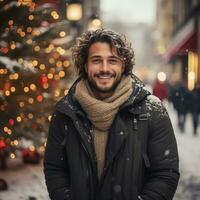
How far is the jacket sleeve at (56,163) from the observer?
324 centimetres

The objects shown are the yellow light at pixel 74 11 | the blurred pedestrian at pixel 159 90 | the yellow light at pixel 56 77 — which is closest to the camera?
the yellow light at pixel 56 77

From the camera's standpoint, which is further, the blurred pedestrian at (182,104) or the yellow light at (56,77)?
the blurred pedestrian at (182,104)

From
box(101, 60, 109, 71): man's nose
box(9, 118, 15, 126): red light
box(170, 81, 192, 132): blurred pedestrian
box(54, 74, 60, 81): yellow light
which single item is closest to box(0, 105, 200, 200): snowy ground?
A: box(9, 118, 15, 126): red light

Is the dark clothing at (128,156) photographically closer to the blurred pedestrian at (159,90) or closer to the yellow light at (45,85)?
the yellow light at (45,85)

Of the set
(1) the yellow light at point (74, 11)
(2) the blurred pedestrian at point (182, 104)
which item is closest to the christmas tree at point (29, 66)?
(2) the blurred pedestrian at point (182, 104)

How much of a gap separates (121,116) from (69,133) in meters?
0.35

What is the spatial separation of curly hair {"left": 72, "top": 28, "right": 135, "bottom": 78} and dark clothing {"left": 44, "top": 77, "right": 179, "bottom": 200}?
0.24m

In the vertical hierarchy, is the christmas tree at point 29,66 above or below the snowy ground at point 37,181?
above

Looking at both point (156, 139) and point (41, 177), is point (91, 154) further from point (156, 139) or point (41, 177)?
point (41, 177)

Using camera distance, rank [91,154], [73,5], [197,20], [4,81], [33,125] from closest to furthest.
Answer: [91,154]
[4,81]
[33,125]
[73,5]
[197,20]

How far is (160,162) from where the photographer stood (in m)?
3.09

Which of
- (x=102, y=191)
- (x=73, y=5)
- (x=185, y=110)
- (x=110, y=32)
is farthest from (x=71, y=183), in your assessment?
(x=73, y=5)

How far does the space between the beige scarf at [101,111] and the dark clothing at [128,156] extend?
36 millimetres

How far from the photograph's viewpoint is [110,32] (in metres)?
3.23
